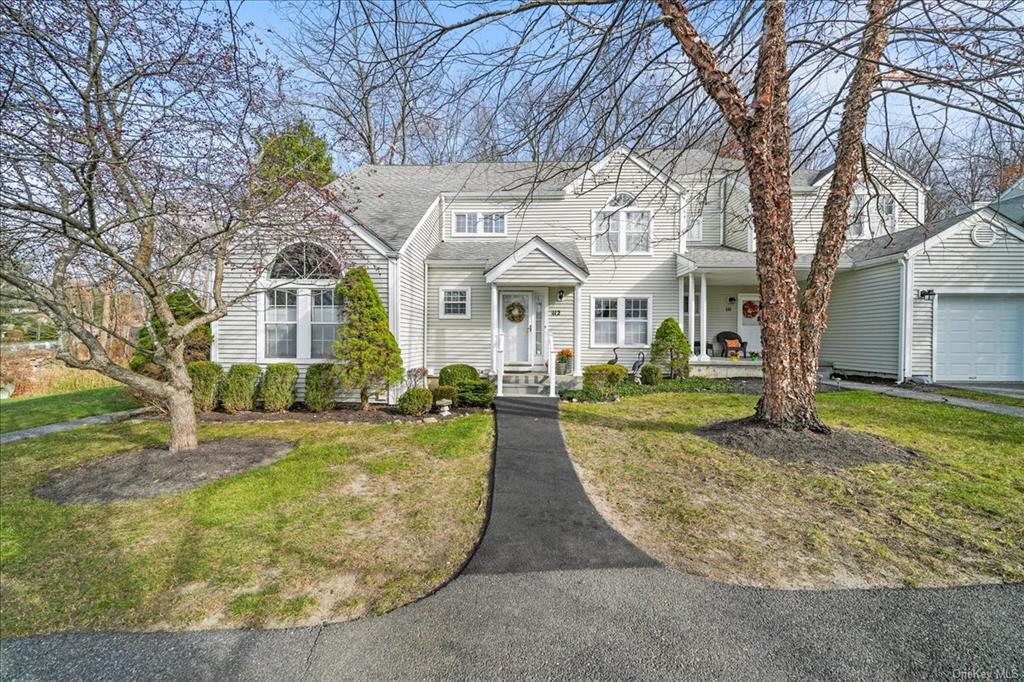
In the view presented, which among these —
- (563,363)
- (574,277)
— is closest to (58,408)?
(563,363)

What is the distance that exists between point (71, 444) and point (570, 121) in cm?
859

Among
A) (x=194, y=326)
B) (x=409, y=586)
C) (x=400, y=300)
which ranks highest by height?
(x=400, y=300)

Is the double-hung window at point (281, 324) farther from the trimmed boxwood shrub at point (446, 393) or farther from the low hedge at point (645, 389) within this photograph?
the low hedge at point (645, 389)

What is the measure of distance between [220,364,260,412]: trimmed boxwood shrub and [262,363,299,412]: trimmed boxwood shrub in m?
0.26

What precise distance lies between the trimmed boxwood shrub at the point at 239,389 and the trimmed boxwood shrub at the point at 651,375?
9.35 metres

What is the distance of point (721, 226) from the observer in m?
14.2

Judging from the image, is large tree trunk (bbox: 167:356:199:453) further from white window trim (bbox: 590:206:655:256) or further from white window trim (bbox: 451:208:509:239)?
white window trim (bbox: 590:206:655:256)

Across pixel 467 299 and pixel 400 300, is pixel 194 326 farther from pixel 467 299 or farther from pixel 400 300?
pixel 467 299

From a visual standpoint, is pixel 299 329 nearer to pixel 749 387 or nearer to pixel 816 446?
pixel 816 446

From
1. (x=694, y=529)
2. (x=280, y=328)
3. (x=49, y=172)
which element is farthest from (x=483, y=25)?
(x=280, y=328)

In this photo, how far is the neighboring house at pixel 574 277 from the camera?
9469 millimetres

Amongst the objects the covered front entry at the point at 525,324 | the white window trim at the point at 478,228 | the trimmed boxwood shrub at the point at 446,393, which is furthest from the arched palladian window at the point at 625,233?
the trimmed boxwood shrub at the point at 446,393

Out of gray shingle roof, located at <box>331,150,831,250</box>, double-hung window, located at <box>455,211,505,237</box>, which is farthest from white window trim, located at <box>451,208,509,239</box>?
gray shingle roof, located at <box>331,150,831,250</box>

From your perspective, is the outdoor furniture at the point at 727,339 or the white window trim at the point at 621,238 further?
the outdoor furniture at the point at 727,339
